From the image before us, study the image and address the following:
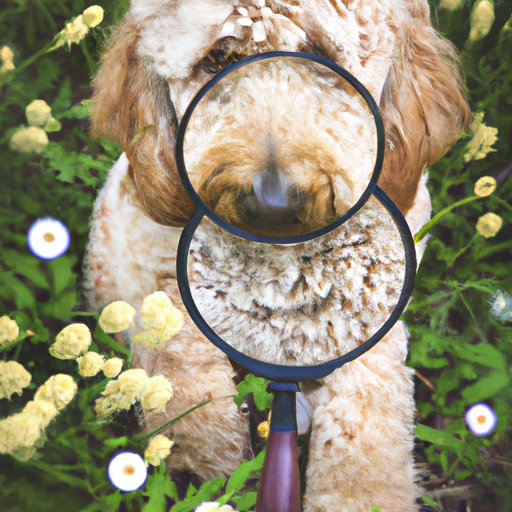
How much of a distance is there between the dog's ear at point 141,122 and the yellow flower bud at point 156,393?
0.78 feet

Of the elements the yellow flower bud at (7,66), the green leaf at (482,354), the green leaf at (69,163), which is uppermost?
the yellow flower bud at (7,66)

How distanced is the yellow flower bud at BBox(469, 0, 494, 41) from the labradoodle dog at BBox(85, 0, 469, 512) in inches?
2.9

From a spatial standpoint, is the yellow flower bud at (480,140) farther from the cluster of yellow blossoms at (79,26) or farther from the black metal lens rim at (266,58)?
the cluster of yellow blossoms at (79,26)

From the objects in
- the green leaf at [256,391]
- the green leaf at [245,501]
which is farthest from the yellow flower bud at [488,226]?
the green leaf at [245,501]

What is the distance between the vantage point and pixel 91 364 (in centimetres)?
67

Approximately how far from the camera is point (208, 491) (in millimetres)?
676

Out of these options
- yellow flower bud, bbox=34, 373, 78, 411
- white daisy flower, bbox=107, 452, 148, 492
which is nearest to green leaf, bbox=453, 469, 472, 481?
white daisy flower, bbox=107, 452, 148, 492

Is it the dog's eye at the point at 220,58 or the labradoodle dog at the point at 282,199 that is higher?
the dog's eye at the point at 220,58

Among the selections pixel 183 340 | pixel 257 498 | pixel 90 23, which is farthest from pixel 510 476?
pixel 90 23

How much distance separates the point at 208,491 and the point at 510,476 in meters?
0.47

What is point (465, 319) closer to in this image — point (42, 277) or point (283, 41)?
point (283, 41)

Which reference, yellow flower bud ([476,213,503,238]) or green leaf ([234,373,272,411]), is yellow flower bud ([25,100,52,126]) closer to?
green leaf ([234,373,272,411])

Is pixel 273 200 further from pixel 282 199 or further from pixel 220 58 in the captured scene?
pixel 220 58

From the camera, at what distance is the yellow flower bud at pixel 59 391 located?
68 centimetres
